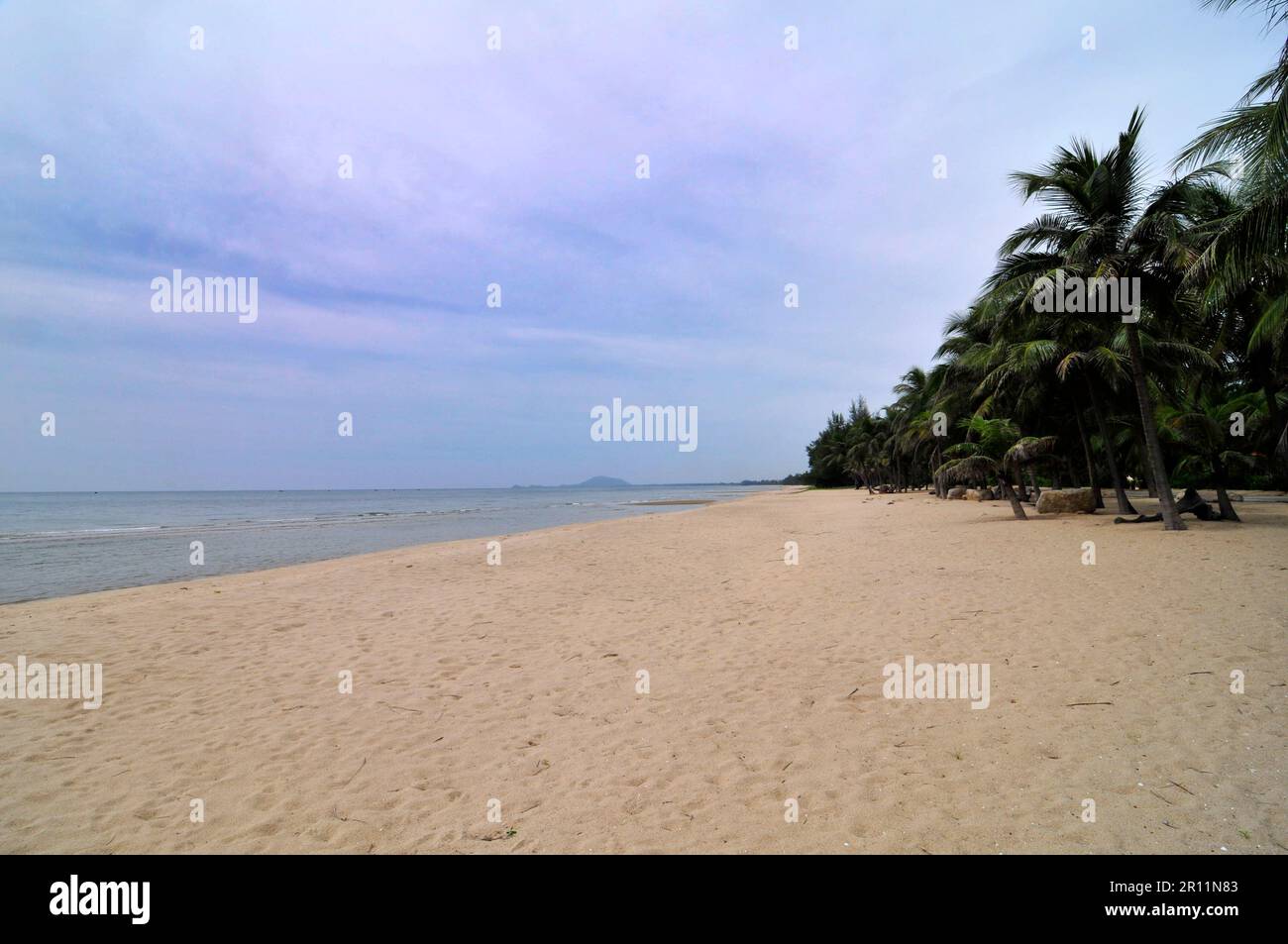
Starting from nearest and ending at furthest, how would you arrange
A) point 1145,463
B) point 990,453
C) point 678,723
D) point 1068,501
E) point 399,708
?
point 678,723 → point 399,708 → point 1068,501 → point 990,453 → point 1145,463

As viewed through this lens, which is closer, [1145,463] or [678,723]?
[678,723]

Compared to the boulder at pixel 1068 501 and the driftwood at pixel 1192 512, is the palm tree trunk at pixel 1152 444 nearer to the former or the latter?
the driftwood at pixel 1192 512

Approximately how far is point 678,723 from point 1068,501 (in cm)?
2147

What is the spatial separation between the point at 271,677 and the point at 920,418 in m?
44.7

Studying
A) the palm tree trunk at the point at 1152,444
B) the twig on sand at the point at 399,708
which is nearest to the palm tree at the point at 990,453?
the palm tree trunk at the point at 1152,444

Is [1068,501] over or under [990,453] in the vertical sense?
under

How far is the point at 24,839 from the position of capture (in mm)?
3617

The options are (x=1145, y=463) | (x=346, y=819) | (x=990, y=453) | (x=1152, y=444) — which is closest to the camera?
(x=346, y=819)

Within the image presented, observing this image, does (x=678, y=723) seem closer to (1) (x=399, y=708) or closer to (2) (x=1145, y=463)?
(1) (x=399, y=708)

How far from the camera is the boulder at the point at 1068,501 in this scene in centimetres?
2061

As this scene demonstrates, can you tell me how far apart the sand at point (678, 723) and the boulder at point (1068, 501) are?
10646mm

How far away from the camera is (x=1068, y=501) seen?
67.7ft

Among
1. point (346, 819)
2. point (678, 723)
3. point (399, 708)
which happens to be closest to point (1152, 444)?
point (678, 723)
